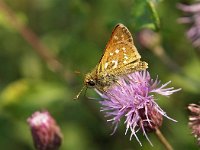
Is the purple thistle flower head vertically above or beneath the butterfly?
beneath

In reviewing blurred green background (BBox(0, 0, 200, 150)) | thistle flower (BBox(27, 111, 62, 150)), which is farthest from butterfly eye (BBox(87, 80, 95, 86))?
blurred green background (BBox(0, 0, 200, 150))

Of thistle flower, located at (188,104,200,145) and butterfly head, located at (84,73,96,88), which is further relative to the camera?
butterfly head, located at (84,73,96,88)

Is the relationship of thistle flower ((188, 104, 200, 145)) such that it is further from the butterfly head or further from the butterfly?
the butterfly head

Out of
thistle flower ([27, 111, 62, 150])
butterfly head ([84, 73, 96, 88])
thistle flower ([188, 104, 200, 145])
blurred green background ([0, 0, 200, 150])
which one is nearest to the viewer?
thistle flower ([188, 104, 200, 145])

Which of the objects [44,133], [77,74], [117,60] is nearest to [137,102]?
[117,60]

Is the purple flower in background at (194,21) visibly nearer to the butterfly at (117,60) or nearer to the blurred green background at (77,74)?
the blurred green background at (77,74)

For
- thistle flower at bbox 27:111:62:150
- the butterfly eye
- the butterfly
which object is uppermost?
the butterfly
